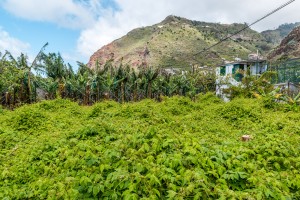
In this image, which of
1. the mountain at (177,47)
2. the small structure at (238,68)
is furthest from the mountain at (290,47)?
the mountain at (177,47)

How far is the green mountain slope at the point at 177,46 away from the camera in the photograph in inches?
3248

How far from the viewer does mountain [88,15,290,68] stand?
82.3 m

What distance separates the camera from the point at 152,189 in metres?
3.47

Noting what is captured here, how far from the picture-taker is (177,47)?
8919 centimetres

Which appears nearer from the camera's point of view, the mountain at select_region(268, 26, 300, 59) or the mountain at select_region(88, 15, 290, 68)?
the mountain at select_region(268, 26, 300, 59)

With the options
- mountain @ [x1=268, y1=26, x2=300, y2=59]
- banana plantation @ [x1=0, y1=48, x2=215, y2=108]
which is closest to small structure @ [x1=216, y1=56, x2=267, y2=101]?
banana plantation @ [x1=0, y1=48, x2=215, y2=108]

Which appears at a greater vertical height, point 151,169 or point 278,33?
point 278,33

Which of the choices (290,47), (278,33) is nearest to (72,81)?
(290,47)

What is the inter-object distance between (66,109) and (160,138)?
15.2 m

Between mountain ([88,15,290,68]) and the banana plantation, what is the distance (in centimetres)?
2669

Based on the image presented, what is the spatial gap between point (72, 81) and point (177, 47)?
61.6 metres

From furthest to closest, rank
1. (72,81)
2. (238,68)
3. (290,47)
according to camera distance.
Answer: (290,47) → (238,68) → (72,81)

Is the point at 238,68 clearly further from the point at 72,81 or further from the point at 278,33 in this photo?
the point at 278,33

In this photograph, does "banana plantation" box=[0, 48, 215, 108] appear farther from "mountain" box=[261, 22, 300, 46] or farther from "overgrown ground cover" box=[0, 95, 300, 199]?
"mountain" box=[261, 22, 300, 46]
